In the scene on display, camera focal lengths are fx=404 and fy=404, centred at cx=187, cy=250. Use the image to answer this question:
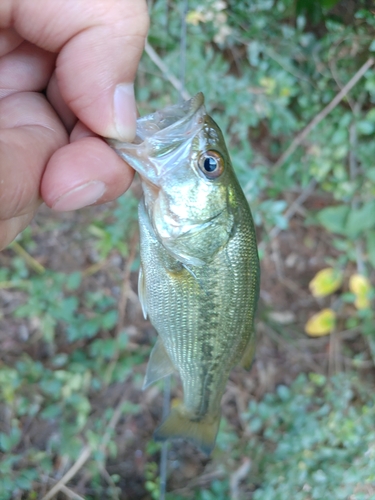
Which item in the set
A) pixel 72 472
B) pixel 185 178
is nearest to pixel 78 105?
pixel 185 178

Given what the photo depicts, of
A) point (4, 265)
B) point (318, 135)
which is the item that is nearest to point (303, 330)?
point (318, 135)

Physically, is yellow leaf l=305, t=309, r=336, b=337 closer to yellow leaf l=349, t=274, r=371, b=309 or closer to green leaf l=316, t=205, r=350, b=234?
yellow leaf l=349, t=274, r=371, b=309

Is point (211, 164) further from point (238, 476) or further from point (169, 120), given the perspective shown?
point (238, 476)

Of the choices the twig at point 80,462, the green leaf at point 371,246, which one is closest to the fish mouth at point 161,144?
the twig at point 80,462

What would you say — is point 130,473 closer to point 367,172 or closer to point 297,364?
point 297,364

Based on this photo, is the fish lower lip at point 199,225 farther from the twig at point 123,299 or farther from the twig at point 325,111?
the twig at point 325,111

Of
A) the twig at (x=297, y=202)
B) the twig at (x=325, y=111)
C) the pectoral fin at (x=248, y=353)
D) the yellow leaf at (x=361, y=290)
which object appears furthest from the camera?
the twig at (x=297, y=202)

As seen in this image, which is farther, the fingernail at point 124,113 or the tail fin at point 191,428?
the tail fin at point 191,428

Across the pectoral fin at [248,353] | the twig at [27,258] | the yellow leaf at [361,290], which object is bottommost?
the yellow leaf at [361,290]

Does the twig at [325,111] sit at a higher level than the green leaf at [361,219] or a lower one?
higher
